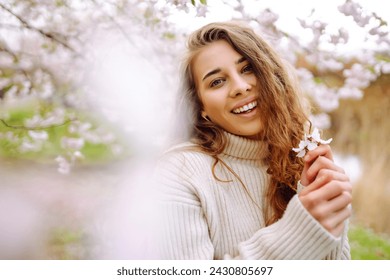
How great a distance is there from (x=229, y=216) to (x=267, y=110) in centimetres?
26

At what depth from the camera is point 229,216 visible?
984mm

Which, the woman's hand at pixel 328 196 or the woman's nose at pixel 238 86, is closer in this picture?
the woman's hand at pixel 328 196

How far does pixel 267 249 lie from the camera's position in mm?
877

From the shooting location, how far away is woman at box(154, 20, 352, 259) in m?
0.86

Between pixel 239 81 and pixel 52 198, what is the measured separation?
0.74 m

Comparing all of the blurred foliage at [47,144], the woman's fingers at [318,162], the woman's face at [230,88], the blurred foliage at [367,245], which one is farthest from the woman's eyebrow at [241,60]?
the blurred foliage at [367,245]

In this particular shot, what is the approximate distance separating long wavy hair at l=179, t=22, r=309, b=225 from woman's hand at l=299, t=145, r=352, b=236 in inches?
7.0

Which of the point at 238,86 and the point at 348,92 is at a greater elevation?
the point at 348,92

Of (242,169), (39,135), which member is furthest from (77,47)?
(242,169)

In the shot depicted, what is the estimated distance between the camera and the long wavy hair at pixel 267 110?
102cm

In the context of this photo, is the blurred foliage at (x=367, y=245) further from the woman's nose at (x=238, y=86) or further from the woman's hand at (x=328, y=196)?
the woman's nose at (x=238, y=86)

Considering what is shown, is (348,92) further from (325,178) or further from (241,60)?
(325,178)
